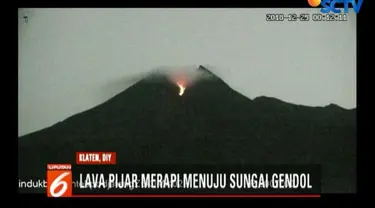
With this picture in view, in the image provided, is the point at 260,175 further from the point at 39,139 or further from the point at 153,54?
the point at 39,139

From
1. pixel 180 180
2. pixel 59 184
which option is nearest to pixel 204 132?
pixel 180 180

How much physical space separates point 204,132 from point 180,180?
32 centimetres

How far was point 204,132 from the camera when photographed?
276 centimetres

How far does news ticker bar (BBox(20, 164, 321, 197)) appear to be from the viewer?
273 cm

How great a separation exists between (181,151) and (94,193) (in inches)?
22.6

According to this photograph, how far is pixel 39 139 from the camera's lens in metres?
2.78

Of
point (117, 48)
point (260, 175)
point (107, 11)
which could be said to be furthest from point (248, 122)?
point (107, 11)

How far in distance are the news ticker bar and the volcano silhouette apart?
0.04 meters

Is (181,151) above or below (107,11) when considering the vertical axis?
below
